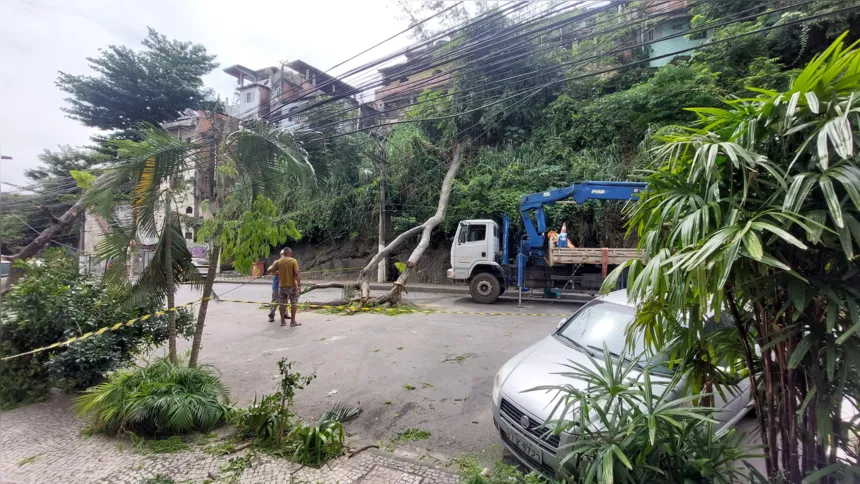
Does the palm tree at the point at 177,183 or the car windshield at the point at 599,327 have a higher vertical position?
the palm tree at the point at 177,183

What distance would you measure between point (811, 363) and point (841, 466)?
0.48m

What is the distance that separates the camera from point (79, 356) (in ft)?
13.9

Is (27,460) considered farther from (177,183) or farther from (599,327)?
(599,327)

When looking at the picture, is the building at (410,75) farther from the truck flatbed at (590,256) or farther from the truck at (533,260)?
the truck flatbed at (590,256)

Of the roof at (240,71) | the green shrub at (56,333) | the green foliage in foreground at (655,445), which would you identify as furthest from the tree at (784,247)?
the roof at (240,71)

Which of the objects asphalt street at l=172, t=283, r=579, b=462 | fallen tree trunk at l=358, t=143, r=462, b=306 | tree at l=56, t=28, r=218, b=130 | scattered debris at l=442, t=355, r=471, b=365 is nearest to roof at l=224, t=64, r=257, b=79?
tree at l=56, t=28, r=218, b=130

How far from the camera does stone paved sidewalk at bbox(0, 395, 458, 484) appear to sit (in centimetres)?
315

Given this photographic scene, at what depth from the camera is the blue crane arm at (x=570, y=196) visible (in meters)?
10.3

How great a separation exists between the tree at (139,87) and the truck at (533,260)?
18.1 m

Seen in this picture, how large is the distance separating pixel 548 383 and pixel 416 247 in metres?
12.5

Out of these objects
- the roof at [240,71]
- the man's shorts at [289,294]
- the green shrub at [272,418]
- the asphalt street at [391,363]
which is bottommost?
the asphalt street at [391,363]

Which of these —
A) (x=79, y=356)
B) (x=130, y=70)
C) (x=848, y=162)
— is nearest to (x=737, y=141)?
(x=848, y=162)

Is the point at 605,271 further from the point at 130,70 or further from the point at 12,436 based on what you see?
the point at 130,70

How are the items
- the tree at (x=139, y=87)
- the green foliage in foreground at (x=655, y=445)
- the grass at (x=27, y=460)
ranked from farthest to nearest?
the tree at (x=139, y=87) < the grass at (x=27, y=460) < the green foliage in foreground at (x=655, y=445)
